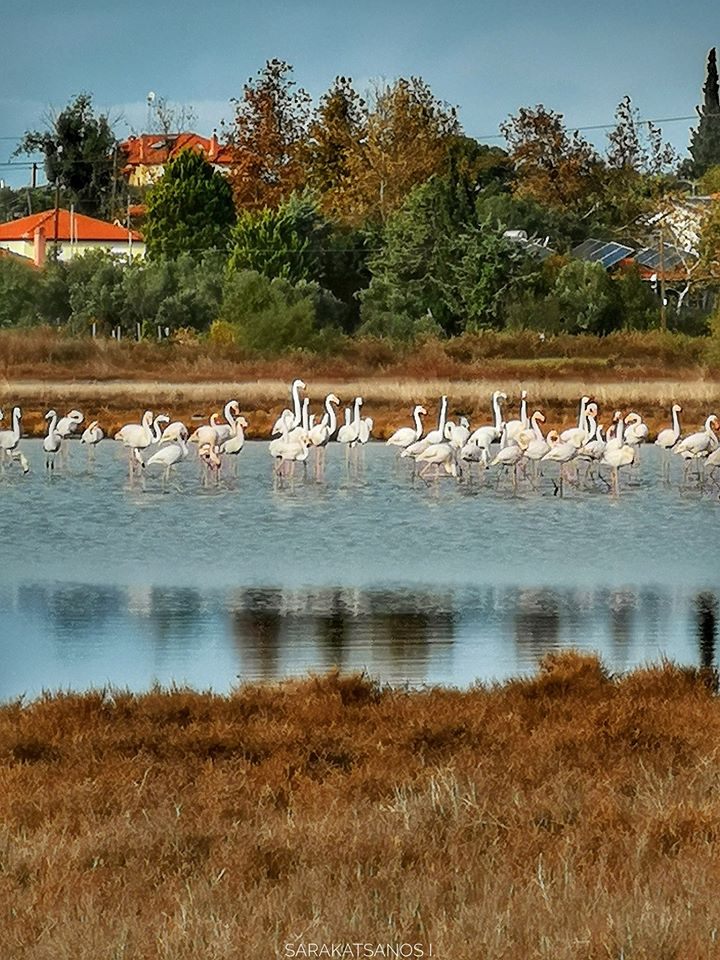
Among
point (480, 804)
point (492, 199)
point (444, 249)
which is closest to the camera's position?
point (480, 804)

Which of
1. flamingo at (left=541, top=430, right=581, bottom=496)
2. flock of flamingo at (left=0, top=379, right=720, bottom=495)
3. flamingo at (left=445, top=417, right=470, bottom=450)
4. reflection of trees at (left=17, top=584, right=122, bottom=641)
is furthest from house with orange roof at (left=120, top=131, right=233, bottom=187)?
reflection of trees at (left=17, top=584, right=122, bottom=641)

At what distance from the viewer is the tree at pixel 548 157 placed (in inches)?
1890

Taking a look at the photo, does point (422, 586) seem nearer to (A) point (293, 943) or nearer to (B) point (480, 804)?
(B) point (480, 804)

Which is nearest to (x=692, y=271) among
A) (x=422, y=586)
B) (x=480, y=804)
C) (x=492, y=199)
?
(x=492, y=199)

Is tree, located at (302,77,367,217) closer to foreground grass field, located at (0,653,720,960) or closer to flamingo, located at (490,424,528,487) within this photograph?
flamingo, located at (490,424,528,487)

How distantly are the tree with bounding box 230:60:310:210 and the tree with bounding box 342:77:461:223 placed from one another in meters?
1.79

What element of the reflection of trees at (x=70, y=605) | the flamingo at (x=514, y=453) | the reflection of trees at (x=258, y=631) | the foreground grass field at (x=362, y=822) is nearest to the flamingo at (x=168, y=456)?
the flamingo at (x=514, y=453)

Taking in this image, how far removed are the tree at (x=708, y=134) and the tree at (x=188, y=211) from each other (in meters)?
22.6

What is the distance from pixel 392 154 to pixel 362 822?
126 feet

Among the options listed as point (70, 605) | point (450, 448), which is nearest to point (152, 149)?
point (450, 448)

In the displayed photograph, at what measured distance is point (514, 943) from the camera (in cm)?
347

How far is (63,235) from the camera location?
161 feet

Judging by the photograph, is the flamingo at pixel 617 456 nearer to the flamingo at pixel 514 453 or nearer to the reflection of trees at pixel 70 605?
the flamingo at pixel 514 453

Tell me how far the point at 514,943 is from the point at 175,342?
2969cm
